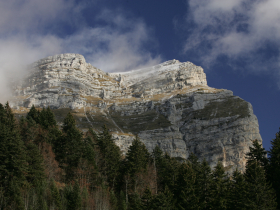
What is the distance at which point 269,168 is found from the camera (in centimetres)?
6009

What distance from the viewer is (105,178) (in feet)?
226

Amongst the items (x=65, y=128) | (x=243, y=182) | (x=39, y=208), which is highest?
(x=65, y=128)

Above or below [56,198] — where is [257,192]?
above

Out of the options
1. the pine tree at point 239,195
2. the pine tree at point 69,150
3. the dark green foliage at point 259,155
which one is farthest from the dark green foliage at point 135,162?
the dark green foliage at point 259,155

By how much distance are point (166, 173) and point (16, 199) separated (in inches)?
1353

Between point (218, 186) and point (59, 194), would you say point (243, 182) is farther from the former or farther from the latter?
point (59, 194)

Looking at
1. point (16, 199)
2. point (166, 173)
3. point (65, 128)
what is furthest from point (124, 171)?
point (16, 199)

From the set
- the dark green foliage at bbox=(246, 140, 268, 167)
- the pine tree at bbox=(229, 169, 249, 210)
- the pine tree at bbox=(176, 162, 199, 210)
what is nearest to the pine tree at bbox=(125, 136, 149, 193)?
the pine tree at bbox=(176, 162, 199, 210)

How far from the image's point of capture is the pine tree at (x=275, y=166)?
56594 millimetres

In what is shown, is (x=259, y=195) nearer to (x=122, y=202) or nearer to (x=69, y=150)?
(x=122, y=202)

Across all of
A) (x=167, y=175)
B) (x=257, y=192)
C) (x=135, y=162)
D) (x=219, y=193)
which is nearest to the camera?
(x=257, y=192)

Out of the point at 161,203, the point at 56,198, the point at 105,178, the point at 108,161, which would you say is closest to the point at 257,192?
the point at 161,203

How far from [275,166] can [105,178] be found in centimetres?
3805

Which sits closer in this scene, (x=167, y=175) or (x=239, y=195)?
(x=239, y=195)
